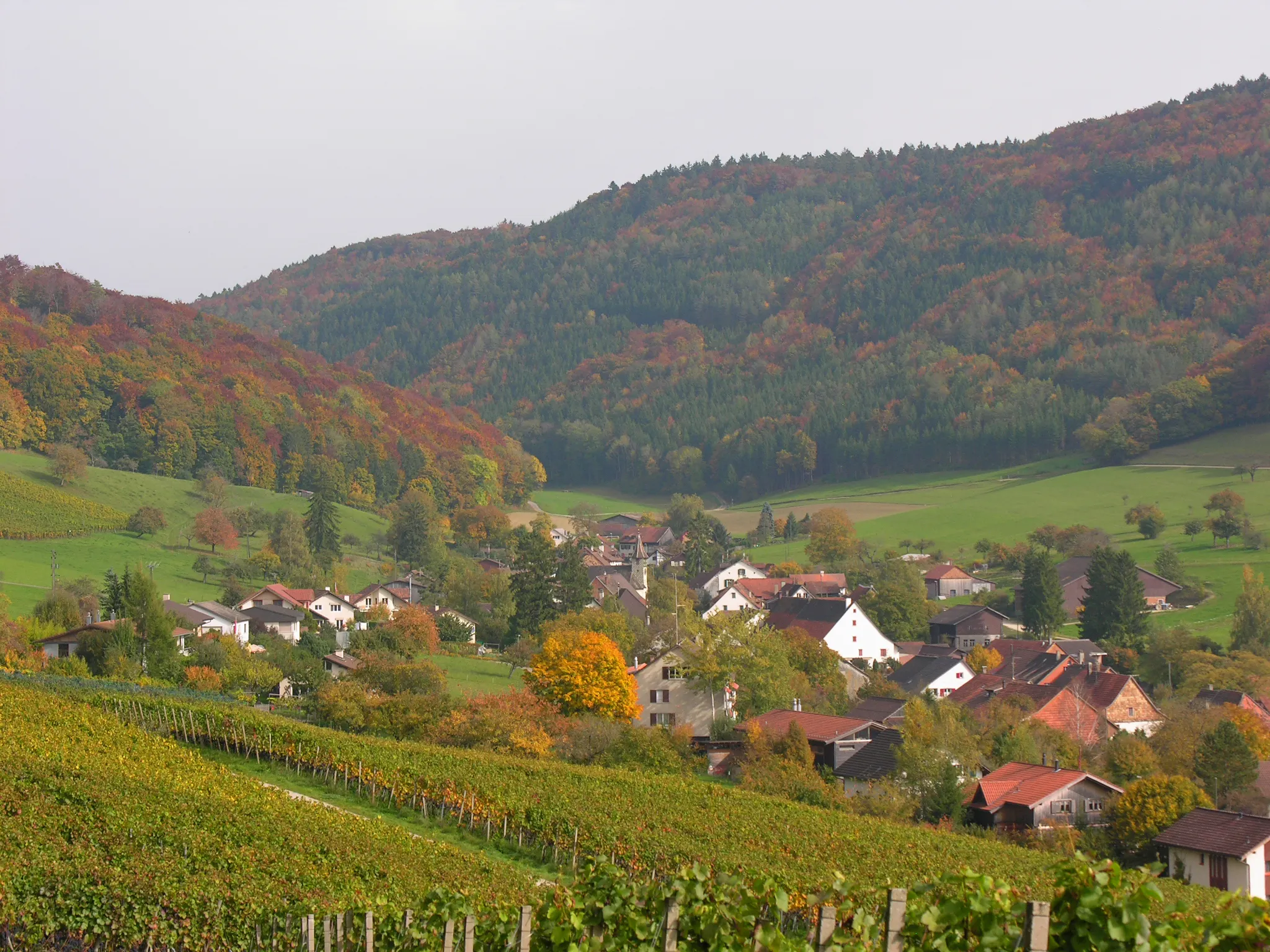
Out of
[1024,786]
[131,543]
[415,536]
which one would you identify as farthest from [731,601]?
[1024,786]

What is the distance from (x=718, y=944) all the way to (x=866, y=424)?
16667 cm

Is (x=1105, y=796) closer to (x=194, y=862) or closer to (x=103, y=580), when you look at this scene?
(x=194, y=862)

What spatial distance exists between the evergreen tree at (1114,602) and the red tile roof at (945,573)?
16.6m

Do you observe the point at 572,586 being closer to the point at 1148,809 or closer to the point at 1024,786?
the point at 1024,786

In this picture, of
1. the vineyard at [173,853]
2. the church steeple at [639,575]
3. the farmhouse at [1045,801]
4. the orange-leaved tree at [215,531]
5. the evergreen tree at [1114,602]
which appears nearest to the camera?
the vineyard at [173,853]

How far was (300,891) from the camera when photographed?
1545cm

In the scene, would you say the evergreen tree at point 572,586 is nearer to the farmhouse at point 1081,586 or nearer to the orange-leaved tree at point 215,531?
the farmhouse at point 1081,586

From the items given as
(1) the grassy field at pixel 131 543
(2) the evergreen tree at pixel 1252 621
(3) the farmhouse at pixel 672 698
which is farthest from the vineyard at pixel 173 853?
(2) the evergreen tree at pixel 1252 621

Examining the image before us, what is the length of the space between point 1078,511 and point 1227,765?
226 feet

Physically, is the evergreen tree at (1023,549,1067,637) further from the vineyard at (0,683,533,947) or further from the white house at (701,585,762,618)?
the vineyard at (0,683,533,947)

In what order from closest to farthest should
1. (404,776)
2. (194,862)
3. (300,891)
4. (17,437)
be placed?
(300,891) < (194,862) < (404,776) < (17,437)

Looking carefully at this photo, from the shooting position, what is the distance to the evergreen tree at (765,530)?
386 feet

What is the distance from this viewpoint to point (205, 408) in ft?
411

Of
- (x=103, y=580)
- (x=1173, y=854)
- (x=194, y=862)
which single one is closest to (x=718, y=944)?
(x=194, y=862)
